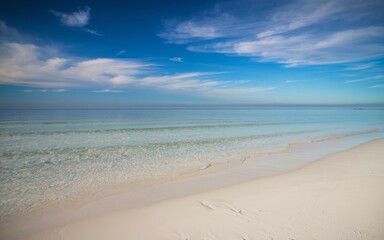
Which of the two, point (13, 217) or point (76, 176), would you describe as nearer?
point (13, 217)

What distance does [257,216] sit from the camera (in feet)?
15.5

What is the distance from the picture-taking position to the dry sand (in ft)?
13.6

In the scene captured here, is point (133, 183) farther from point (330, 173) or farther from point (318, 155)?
point (318, 155)

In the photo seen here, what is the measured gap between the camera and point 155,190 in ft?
22.7

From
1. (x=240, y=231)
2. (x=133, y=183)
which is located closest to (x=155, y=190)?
(x=133, y=183)

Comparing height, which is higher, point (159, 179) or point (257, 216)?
point (257, 216)

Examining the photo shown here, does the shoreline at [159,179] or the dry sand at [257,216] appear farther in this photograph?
the shoreline at [159,179]

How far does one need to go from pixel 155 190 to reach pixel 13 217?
3763 millimetres

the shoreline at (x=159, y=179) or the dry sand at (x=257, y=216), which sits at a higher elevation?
the dry sand at (x=257, y=216)

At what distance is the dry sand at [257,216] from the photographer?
4.14 meters

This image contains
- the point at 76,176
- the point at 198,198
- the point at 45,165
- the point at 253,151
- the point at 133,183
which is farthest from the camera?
the point at 253,151

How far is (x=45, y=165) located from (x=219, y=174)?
8594mm

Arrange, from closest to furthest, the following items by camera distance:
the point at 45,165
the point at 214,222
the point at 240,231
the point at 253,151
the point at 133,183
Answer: the point at 240,231 < the point at 214,222 < the point at 133,183 < the point at 45,165 < the point at 253,151

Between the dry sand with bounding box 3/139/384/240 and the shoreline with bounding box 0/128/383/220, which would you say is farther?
the shoreline with bounding box 0/128/383/220
